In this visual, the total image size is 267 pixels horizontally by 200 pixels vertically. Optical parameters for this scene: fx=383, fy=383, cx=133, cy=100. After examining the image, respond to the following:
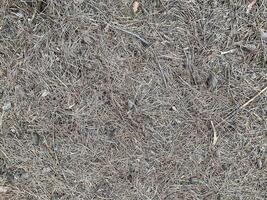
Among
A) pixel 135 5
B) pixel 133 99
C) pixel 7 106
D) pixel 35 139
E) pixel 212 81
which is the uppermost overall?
pixel 135 5

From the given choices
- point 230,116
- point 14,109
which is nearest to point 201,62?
point 230,116

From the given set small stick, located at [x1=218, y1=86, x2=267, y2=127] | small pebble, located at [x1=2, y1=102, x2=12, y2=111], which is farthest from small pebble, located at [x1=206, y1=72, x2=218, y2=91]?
small pebble, located at [x1=2, y1=102, x2=12, y2=111]

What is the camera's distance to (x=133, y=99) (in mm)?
2412

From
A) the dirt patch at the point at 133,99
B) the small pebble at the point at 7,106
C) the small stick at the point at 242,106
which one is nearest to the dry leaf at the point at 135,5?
the dirt patch at the point at 133,99

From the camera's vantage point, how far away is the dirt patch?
2.36m

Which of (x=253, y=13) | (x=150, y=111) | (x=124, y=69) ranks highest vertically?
(x=253, y=13)

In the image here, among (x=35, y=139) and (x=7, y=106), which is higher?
(x=7, y=106)

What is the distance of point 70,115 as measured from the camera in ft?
7.98

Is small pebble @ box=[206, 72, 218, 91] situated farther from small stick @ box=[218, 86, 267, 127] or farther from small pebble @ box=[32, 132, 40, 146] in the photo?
small pebble @ box=[32, 132, 40, 146]

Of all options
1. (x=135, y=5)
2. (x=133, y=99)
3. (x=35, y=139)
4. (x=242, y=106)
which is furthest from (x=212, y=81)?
(x=35, y=139)

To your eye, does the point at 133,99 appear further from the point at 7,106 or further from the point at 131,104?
the point at 7,106

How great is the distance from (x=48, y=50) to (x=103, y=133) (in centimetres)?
63

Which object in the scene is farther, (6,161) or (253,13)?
(6,161)

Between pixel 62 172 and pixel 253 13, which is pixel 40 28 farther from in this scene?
pixel 253 13
